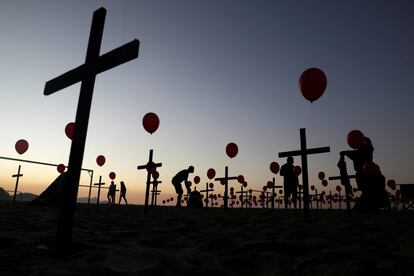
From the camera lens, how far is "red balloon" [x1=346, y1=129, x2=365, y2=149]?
7.96 m

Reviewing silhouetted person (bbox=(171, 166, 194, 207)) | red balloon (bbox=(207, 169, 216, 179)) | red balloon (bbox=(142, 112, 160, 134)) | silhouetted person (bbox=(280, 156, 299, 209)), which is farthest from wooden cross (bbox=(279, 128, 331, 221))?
red balloon (bbox=(207, 169, 216, 179))

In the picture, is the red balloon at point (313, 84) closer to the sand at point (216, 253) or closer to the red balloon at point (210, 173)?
the sand at point (216, 253)

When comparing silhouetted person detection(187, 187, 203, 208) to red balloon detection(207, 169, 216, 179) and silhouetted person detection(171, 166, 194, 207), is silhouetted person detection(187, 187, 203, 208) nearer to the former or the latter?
silhouetted person detection(171, 166, 194, 207)

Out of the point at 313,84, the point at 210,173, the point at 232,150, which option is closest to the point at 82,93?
the point at 313,84

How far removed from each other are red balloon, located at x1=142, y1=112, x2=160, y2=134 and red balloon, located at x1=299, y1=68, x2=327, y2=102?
3815mm

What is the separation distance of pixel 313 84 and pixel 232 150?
5.25m

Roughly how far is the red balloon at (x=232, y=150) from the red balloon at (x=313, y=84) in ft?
16.3

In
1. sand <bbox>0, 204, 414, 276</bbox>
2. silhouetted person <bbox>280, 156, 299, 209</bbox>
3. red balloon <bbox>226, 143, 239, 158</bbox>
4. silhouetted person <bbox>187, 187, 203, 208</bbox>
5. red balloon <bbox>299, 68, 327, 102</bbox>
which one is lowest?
sand <bbox>0, 204, 414, 276</bbox>

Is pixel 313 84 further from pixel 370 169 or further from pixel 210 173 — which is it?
pixel 210 173

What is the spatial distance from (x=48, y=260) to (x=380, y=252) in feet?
9.48

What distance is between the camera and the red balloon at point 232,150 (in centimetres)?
1060

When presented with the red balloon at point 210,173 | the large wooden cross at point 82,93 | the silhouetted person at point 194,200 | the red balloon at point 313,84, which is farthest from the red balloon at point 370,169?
the red balloon at point 210,173

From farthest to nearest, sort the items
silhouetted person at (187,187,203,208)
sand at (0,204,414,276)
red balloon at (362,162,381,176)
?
silhouetted person at (187,187,203,208)
red balloon at (362,162,381,176)
sand at (0,204,414,276)

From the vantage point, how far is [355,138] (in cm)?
797
